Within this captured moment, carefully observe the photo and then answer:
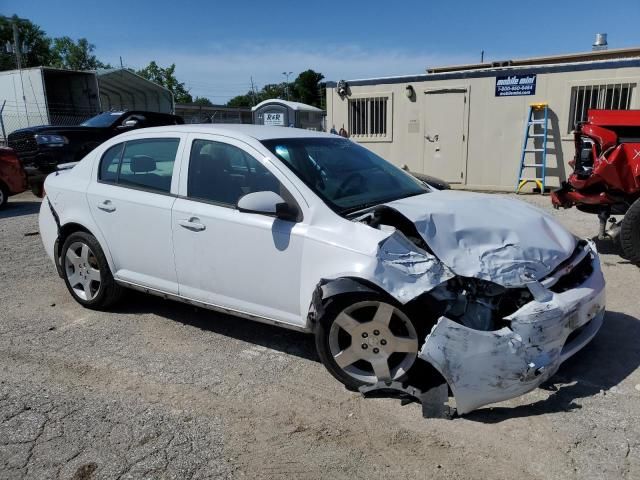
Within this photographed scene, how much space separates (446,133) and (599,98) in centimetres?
322

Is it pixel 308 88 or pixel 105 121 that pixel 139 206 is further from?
pixel 308 88

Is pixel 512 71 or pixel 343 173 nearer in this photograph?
pixel 343 173

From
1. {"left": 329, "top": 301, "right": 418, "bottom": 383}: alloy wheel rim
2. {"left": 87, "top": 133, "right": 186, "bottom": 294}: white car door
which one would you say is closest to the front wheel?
{"left": 329, "top": 301, "right": 418, "bottom": 383}: alloy wheel rim

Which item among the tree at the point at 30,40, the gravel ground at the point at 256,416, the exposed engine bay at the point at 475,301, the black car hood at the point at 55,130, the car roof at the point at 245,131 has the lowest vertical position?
the gravel ground at the point at 256,416

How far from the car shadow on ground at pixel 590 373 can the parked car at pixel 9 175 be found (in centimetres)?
1074

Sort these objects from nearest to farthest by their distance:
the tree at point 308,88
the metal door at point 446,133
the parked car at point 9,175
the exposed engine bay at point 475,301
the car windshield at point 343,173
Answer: the exposed engine bay at point 475,301 → the car windshield at point 343,173 → the parked car at point 9,175 → the metal door at point 446,133 → the tree at point 308,88

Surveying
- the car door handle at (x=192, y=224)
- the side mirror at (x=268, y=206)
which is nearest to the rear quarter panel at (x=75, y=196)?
the car door handle at (x=192, y=224)

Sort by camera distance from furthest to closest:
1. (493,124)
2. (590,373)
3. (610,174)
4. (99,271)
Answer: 1. (493,124)
2. (610,174)
3. (99,271)
4. (590,373)

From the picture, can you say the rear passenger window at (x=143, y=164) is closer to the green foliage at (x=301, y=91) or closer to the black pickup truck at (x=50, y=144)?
the black pickup truck at (x=50, y=144)

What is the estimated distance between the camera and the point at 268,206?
133 inches

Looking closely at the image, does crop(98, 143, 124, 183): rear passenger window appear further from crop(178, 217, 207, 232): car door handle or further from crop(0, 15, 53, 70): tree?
crop(0, 15, 53, 70): tree

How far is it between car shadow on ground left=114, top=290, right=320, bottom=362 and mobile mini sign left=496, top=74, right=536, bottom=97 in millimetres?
9290

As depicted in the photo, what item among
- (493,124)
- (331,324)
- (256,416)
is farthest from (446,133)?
(256,416)

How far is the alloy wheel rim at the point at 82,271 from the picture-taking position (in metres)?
4.64
